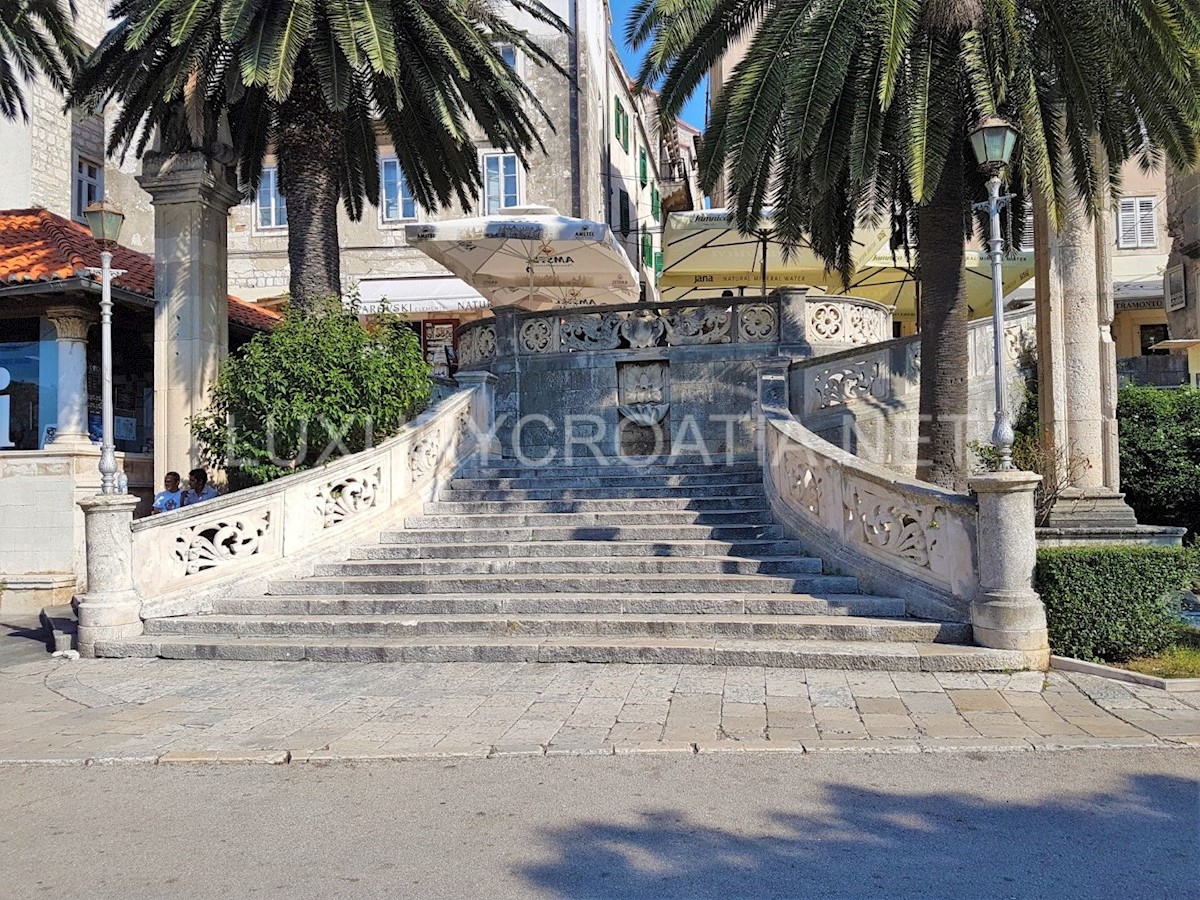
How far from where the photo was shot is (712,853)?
435 cm

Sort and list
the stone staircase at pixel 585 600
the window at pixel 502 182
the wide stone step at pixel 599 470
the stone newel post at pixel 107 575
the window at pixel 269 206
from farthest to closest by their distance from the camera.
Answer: the window at pixel 269 206 → the window at pixel 502 182 → the wide stone step at pixel 599 470 → the stone newel post at pixel 107 575 → the stone staircase at pixel 585 600

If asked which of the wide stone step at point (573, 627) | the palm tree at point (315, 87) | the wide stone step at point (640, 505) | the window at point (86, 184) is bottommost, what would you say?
the wide stone step at point (573, 627)

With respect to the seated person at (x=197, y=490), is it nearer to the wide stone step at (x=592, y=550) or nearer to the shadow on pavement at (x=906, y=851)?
the wide stone step at (x=592, y=550)

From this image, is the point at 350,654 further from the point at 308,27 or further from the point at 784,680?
the point at 308,27

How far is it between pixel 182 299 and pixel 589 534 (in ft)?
24.2

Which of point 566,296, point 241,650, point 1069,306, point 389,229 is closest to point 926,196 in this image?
point 1069,306

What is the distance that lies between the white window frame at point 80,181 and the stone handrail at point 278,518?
1621cm

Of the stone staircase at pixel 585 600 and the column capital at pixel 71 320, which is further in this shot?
the column capital at pixel 71 320

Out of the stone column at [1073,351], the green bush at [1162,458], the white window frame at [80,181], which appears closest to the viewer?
the stone column at [1073,351]

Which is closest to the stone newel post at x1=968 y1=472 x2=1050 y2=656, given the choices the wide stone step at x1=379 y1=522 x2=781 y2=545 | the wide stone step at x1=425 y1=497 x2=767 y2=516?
the wide stone step at x1=379 y1=522 x2=781 y2=545

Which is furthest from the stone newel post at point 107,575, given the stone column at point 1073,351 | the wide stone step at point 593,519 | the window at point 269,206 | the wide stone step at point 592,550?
the window at point 269,206

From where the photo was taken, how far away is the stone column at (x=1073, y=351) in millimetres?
9953

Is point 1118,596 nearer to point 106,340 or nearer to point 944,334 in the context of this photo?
point 944,334

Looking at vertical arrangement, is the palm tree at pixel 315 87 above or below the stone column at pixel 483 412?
above
